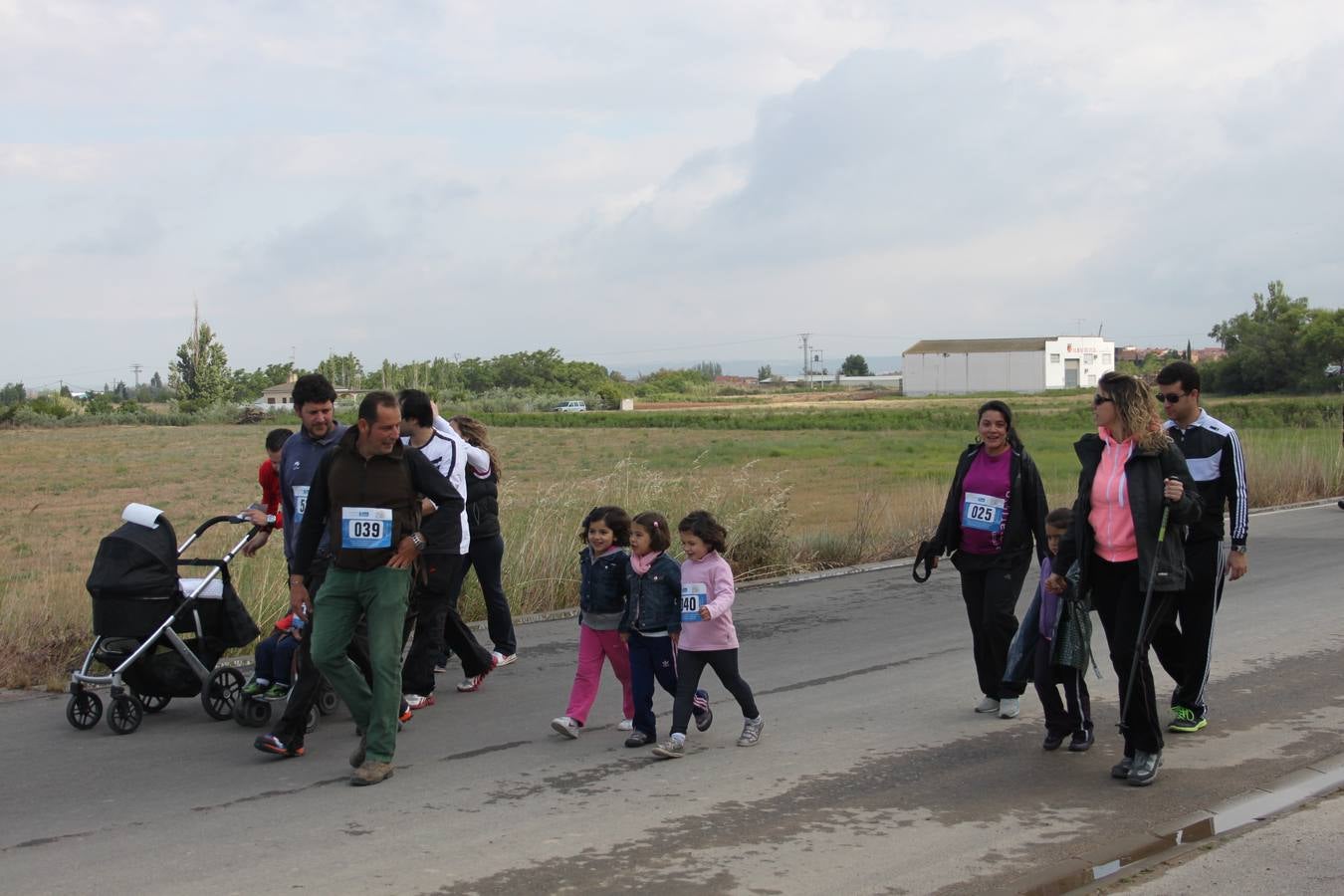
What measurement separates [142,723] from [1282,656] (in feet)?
24.4

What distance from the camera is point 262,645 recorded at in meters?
7.55

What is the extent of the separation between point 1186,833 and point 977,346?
150702 mm

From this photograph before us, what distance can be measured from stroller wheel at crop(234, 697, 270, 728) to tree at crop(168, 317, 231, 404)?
115770 mm

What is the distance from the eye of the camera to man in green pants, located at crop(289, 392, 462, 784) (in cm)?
634

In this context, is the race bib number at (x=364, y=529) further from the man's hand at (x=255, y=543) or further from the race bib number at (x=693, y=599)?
the man's hand at (x=255, y=543)

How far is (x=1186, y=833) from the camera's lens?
5492 mm

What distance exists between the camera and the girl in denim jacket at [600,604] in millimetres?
7152

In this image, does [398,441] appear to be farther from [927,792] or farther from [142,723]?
[927,792]

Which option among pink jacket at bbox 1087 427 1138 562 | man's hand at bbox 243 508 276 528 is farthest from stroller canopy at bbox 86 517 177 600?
pink jacket at bbox 1087 427 1138 562

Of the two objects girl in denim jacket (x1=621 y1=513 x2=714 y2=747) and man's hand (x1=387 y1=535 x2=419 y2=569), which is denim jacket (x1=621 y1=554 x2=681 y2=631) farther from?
man's hand (x1=387 y1=535 x2=419 y2=569)

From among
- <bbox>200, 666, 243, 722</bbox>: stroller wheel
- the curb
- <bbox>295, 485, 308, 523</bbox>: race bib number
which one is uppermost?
<bbox>295, 485, 308, 523</bbox>: race bib number

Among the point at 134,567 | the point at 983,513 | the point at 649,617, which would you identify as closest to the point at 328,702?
the point at 134,567

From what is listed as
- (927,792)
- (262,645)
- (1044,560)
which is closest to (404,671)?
(262,645)

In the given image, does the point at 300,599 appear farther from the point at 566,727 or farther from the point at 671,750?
the point at 671,750
